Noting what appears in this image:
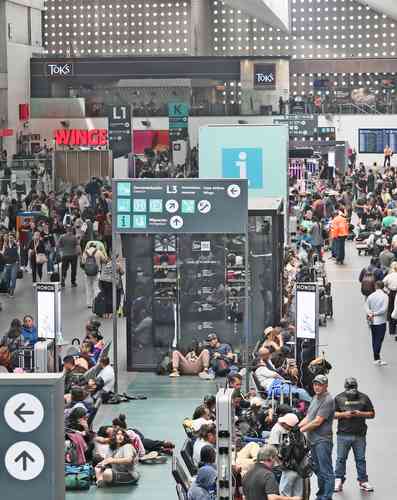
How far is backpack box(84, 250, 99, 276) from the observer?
2470cm

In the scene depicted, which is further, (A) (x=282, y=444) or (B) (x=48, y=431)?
(A) (x=282, y=444)

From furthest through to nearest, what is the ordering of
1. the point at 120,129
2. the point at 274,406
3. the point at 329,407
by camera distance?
1. the point at 120,129
2. the point at 274,406
3. the point at 329,407

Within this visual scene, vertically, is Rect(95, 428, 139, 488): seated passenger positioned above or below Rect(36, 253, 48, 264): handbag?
below

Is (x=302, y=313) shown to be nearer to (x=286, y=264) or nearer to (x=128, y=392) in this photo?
(x=128, y=392)

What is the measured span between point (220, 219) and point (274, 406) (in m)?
4.35

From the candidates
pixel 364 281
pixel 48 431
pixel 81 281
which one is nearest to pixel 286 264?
pixel 364 281

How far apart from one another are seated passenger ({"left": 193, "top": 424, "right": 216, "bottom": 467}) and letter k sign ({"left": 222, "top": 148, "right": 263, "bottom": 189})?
42.4 ft

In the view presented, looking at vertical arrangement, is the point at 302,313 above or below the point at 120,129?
below

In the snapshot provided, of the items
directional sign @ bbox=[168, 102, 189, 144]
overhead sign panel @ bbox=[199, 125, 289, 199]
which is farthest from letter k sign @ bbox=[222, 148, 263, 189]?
directional sign @ bbox=[168, 102, 189, 144]

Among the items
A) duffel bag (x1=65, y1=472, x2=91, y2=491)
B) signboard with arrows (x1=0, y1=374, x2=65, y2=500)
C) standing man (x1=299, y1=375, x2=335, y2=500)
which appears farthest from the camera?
duffel bag (x1=65, y1=472, x2=91, y2=491)

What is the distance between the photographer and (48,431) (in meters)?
6.31

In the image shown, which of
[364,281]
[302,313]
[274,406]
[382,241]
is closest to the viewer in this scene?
[274,406]

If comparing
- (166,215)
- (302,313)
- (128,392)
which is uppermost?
(166,215)

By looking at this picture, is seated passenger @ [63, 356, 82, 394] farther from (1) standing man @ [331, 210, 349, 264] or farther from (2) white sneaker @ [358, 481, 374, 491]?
(1) standing man @ [331, 210, 349, 264]
